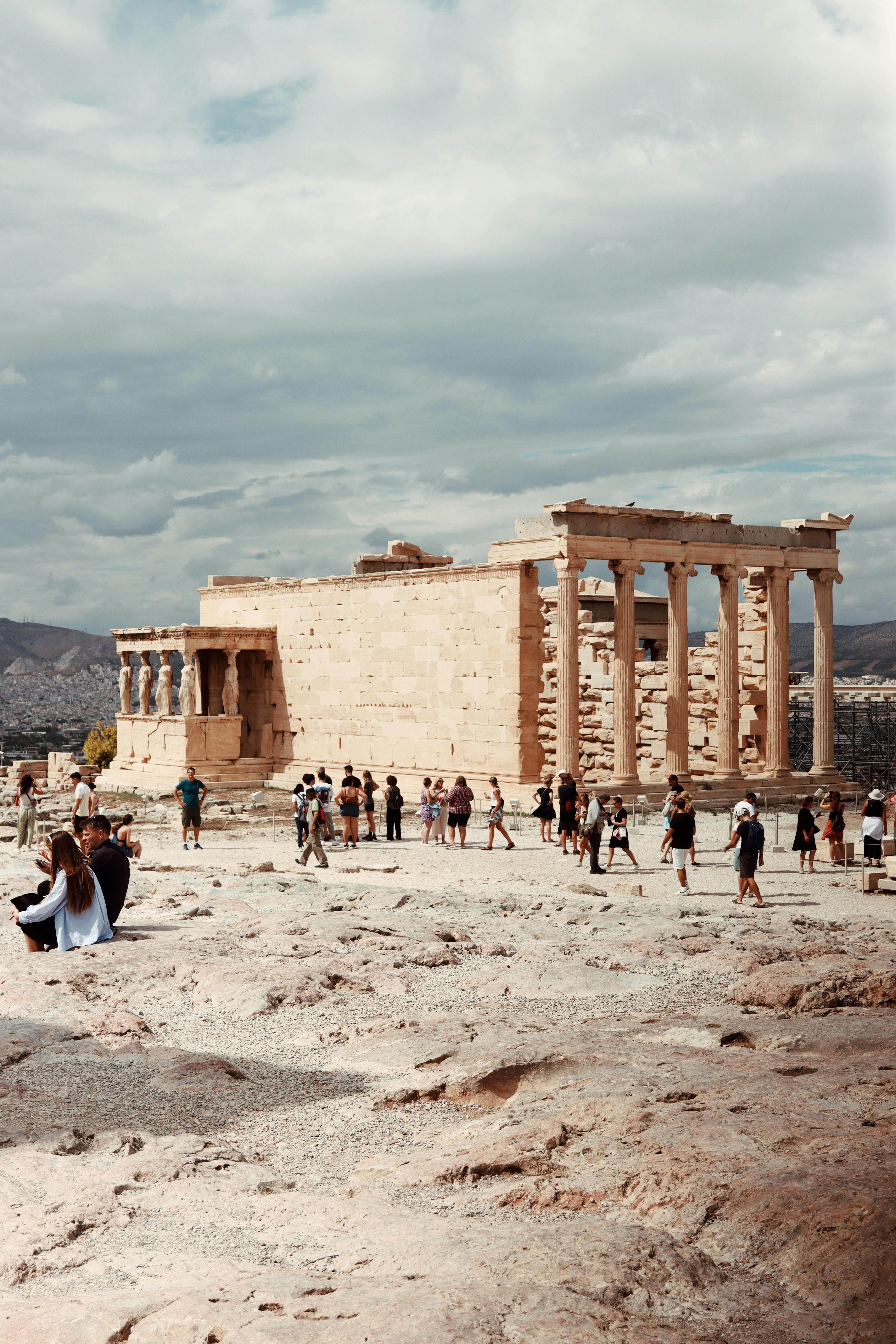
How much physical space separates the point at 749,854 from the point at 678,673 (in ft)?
41.7

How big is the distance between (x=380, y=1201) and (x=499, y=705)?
2297cm

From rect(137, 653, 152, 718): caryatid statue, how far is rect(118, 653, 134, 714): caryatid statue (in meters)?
0.29

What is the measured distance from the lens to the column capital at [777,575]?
30.7m

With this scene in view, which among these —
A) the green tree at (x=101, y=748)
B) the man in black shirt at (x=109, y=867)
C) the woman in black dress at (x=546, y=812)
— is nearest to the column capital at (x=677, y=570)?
the woman in black dress at (x=546, y=812)

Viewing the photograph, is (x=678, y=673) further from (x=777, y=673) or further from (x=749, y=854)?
(x=749, y=854)

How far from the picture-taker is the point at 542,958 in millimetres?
12539

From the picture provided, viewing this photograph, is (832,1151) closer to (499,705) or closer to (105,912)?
(105,912)

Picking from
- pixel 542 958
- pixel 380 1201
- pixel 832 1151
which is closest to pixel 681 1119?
pixel 832 1151

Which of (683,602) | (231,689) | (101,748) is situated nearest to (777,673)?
(683,602)

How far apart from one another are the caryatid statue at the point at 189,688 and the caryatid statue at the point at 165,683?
1.69ft

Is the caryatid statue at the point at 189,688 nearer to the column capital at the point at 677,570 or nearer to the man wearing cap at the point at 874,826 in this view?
the column capital at the point at 677,570

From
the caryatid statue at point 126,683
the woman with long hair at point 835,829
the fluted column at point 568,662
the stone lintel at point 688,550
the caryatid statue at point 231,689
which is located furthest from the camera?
the caryatid statue at point 126,683

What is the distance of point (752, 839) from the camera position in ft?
55.0

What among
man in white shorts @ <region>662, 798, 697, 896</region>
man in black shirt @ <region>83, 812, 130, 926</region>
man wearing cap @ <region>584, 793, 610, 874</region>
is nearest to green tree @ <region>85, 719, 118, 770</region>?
man wearing cap @ <region>584, 793, 610, 874</region>
